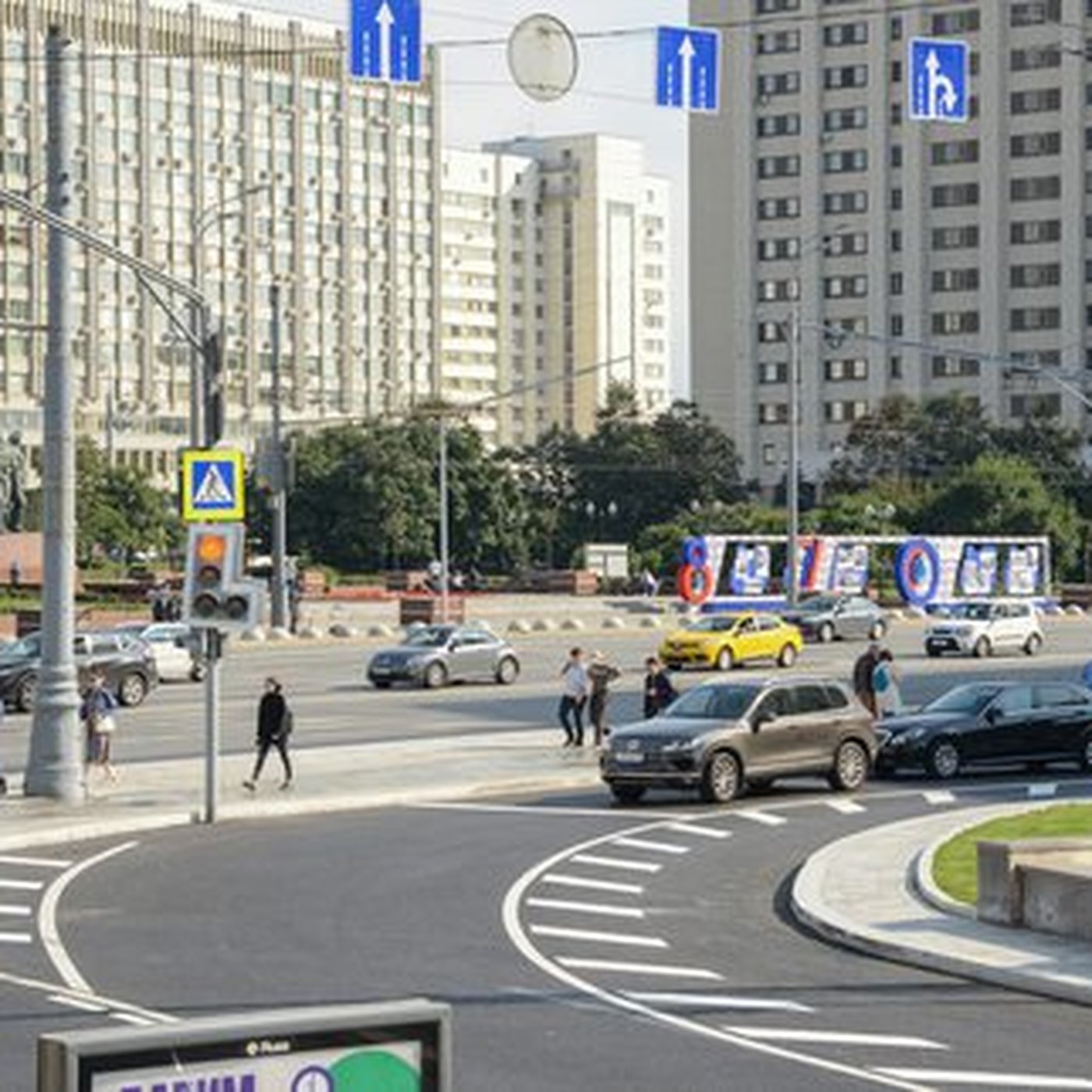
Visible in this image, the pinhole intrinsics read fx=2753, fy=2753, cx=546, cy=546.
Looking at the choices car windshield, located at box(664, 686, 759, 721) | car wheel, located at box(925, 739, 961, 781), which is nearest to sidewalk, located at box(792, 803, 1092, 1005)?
car windshield, located at box(664, 686, 759, 721)

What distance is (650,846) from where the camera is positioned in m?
29.2

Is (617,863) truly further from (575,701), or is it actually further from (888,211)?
(888,211)

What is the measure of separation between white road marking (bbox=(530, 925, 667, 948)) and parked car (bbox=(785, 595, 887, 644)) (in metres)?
52.6

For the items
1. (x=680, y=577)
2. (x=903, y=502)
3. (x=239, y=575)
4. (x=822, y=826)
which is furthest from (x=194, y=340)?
(x=903, y=502)

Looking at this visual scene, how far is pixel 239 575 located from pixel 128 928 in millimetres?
9576

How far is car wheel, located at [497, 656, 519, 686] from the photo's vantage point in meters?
59.0

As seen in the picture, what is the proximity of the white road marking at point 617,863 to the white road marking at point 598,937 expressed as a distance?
4.60 meters

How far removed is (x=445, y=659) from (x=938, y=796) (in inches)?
944

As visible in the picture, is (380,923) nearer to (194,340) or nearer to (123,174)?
(194,340)

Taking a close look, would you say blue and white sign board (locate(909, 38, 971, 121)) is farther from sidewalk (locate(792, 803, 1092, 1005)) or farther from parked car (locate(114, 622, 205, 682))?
parked car (locate(114, 622, 205, 682))

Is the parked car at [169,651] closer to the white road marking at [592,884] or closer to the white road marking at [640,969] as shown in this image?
the white road marking at [592,884]

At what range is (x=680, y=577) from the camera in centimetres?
8912

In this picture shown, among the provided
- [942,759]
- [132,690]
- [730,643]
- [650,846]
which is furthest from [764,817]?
[730,643]

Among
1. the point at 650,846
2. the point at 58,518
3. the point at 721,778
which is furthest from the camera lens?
the point at 721,778
